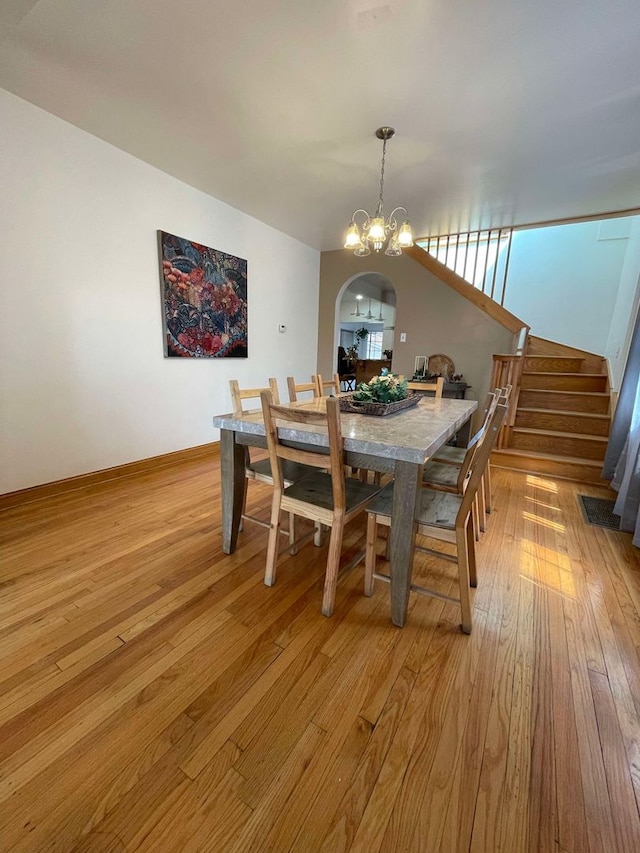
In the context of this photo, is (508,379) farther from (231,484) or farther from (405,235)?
(231,484)

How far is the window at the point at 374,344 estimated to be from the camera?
11.2 metres

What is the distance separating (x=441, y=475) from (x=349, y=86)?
2.19 meters

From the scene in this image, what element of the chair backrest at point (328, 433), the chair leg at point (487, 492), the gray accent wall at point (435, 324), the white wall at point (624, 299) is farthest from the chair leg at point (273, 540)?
the white wall at point (624, 299)

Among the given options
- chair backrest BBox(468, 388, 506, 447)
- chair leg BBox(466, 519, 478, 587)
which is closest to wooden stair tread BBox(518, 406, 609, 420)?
chair backrest BBox(468, 388, 506, 447)

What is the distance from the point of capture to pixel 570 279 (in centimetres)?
502

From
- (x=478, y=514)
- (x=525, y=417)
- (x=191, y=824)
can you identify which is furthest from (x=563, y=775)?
(x=525, y=417)

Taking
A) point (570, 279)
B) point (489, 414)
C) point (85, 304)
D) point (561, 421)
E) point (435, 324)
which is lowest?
point (561, 421)

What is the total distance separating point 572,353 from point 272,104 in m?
4.80

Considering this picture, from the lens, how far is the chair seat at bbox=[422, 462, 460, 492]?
6.01 ft

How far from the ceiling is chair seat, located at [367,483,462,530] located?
6.86 ft

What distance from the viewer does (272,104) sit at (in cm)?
200

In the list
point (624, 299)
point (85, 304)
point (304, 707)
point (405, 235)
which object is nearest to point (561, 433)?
point (624, 299)

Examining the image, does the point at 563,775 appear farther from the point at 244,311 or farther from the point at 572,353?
the point at 572,353

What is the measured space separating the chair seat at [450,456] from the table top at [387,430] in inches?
11.7
